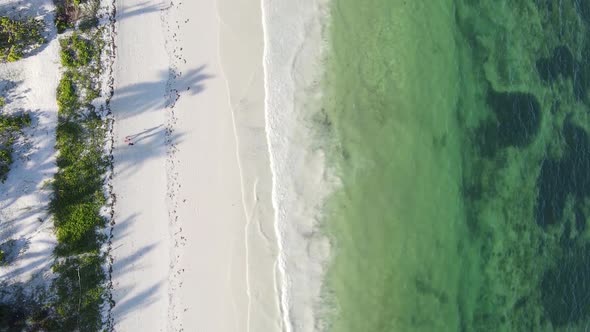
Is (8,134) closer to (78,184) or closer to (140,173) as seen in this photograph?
(78,184)

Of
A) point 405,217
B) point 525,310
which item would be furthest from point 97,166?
point 525,310

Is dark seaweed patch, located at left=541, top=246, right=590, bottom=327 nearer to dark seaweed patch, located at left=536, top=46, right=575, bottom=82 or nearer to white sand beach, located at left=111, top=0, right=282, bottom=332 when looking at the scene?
dark seaweed patch, located at left=536, top=46, right=575, bottom=82

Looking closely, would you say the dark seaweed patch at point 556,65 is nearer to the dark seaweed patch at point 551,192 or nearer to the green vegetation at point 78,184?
the dark seaweed patch at point 551,192

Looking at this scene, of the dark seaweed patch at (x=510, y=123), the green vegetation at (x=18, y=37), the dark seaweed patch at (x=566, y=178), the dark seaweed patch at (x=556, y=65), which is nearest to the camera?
the green vegetation at (x=18, y=37)

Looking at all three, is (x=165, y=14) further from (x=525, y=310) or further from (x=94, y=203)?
(x=525, y=310)

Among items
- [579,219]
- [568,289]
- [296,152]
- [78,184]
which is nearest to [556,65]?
[579,219]

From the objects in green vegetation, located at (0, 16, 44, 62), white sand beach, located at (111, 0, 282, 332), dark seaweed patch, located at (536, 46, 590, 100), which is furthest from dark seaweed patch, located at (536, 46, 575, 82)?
green vegetation, located at (0, 16, 44, 62)

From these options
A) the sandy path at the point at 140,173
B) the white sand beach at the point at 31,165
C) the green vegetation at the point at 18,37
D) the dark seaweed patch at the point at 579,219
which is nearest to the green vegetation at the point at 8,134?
the white sand beach at the point at 31,165
